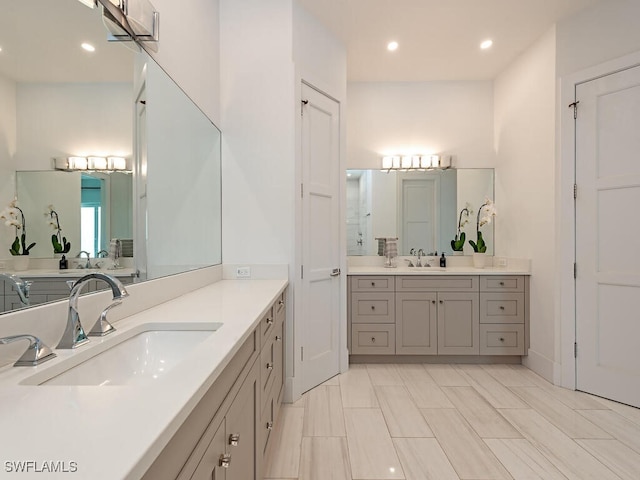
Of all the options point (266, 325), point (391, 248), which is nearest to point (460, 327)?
point (391, 248)

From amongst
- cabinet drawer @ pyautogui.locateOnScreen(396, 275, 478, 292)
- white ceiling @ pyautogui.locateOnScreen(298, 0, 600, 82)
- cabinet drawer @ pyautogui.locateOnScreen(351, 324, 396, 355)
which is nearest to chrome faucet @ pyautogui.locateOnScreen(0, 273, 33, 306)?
white ceiling @ pyautogui.locateOnScreen(298, 0, 600, 82)

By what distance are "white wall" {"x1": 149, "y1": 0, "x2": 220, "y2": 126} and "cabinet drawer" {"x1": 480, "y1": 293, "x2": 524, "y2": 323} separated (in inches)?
110

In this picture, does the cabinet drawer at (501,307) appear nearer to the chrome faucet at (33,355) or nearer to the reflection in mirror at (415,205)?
the reflection in mirror at (415,205)

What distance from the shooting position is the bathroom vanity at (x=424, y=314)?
3408mm

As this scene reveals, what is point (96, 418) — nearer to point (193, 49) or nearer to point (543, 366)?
point (193, 49)

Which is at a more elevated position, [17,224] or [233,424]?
[17,224]

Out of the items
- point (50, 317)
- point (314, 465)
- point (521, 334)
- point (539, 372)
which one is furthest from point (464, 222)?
point (50, 317)

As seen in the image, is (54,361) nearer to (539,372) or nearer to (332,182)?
(332,182)

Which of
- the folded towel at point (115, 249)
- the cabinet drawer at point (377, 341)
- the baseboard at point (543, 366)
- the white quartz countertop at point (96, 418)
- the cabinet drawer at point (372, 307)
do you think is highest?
the folded towel at point (115, 249)

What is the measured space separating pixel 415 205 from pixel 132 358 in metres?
3.35

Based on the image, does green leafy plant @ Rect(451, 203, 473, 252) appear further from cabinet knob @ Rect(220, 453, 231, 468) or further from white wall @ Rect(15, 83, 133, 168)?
cabinet knob @ Rect(220, 453, 231, 468)

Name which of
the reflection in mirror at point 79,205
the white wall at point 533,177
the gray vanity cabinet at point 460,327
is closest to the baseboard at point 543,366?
the white wall at point 533,177

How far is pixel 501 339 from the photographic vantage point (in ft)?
11.1

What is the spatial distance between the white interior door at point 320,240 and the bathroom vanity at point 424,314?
382 millimetres
